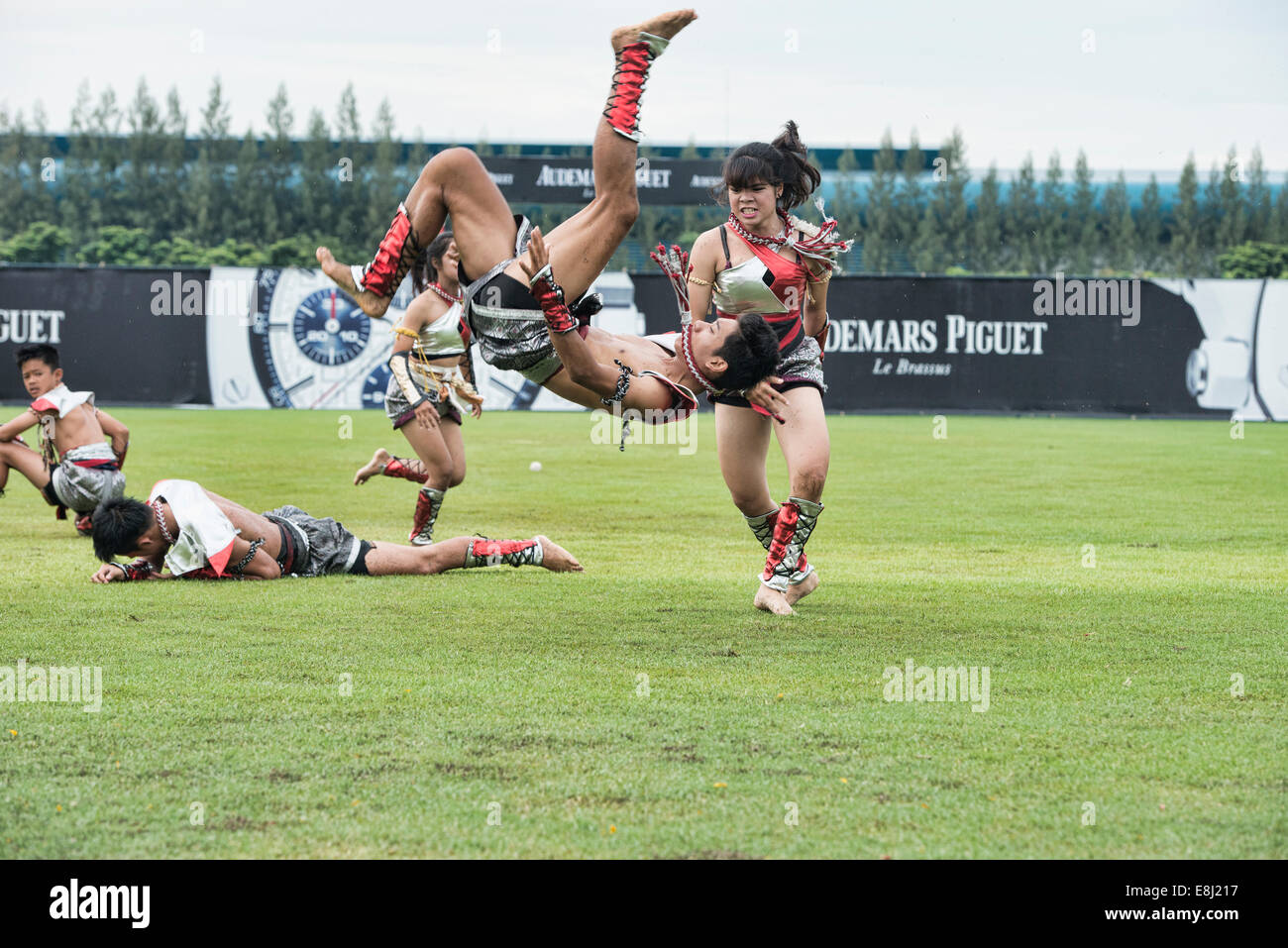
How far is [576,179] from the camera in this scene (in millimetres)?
36375

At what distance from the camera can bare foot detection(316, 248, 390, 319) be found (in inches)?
249

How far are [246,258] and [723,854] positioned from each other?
47465mm

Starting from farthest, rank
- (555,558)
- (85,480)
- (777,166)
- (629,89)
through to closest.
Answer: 1. (85,480)
2. (555,558)
3. (777,166)
4. (629,89)

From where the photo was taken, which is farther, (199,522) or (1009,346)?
(1009,346)

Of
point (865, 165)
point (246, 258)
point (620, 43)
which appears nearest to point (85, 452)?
point (620, 43)

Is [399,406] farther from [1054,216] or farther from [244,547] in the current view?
[1054,216]

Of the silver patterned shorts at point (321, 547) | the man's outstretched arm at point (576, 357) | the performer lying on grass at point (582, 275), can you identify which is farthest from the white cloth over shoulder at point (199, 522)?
the man's outstretched arm at point (576, 357)

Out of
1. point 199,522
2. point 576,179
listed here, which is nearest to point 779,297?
point 199,522

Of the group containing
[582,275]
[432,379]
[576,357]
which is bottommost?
[432,379]

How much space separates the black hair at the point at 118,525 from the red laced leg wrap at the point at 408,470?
306 cm

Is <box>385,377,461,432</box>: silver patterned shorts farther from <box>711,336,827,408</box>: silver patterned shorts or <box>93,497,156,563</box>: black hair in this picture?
<box>711,336,827,408</box>: silver patterned shorts

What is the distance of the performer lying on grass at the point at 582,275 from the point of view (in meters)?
6.13

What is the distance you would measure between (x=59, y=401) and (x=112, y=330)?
17899mm
